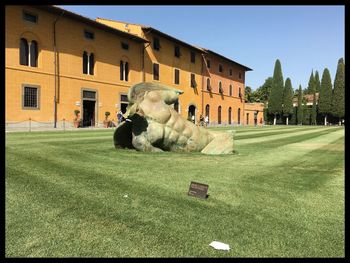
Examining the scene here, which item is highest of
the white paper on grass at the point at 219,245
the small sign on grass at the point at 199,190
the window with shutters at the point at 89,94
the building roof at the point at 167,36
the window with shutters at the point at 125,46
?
the building roof at the point at 167,36

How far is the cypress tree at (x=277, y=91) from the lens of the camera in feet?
225

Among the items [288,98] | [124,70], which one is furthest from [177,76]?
[288,98]

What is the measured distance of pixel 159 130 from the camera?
1068cm

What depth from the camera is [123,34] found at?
37.1 m

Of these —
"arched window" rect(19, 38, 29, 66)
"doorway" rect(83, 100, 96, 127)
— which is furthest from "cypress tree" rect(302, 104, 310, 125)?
"arched window" rect(19, 38, 29, 66)

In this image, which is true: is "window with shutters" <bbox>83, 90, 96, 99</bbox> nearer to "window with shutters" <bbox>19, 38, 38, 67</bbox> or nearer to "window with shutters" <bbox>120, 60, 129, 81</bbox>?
"window with shutters" <bbox>120, 60, 129, 81</bbox>

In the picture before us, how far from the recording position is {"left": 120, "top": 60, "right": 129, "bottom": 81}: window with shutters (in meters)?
38.2

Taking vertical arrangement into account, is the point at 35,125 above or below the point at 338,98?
below

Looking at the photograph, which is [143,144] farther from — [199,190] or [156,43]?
[156,43]

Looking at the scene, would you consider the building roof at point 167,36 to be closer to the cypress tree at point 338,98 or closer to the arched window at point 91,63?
the arched window at point 91,63

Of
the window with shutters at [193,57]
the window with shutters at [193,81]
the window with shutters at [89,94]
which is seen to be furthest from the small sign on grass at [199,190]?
the window with shutters at [193,57]

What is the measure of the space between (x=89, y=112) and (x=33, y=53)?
8.14 m

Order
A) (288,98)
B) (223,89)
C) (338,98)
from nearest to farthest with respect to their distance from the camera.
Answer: (223,89), (338,98), (288,98)

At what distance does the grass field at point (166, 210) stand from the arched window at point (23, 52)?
872 inches
